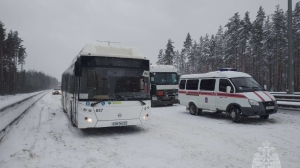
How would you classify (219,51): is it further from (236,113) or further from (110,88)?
(110,88)

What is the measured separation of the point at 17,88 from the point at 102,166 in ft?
188

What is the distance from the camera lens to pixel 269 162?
5500mm

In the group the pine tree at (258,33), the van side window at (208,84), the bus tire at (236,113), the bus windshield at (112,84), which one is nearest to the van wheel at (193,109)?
the van side window at (208,84)

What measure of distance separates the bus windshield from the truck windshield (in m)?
9.57

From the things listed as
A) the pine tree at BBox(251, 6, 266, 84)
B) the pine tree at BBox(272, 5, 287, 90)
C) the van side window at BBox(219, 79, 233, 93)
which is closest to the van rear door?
the van side window at BBox(219, 79, 233, 93)

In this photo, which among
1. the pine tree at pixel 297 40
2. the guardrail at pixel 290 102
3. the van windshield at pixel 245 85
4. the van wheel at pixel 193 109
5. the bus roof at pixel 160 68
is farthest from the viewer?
the pine tree at pixel 297 40

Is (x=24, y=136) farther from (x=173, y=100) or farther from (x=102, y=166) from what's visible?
(x=173, y=100)

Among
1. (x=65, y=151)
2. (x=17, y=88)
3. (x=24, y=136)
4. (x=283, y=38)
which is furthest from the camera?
(x=17, y=88)

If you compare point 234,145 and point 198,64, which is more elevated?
point 198,64

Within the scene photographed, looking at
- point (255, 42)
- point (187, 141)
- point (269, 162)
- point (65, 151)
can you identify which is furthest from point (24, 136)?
point (255, 42)

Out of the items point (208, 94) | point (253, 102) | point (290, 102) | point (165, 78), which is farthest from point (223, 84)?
point (165, 78)

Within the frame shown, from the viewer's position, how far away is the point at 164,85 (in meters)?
18.1

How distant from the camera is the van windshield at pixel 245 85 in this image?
10.7m

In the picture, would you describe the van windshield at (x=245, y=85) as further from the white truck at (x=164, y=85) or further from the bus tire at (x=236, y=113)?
the white truck at (x=164, y=85)
